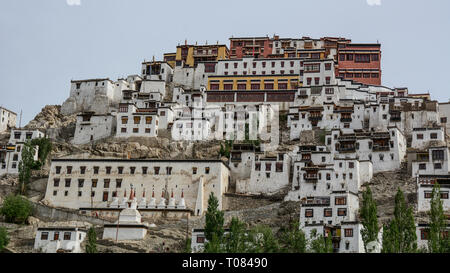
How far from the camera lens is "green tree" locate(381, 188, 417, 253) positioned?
36.8 m

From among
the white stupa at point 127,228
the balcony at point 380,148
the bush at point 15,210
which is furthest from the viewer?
the balcony at point 380,148

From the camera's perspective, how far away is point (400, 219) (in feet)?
133

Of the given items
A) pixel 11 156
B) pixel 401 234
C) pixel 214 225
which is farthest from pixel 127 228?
pixel 11 156

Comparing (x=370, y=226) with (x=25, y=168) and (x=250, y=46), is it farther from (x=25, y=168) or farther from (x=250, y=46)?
(x=250, y=46)

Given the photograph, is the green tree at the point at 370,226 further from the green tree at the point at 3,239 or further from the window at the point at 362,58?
the window at the point at 362,58

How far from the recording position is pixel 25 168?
197 ft

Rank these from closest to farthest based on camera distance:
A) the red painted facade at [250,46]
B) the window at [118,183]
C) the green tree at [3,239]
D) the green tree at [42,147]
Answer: the green tree at [3,239] → the window at [118,183] → the green tree at [42,147] → the red painted facade at [250,46]

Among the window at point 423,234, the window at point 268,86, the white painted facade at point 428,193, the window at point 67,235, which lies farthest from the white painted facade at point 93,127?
the window at point 423,234

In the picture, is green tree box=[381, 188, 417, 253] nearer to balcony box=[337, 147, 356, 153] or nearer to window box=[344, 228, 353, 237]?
window box=[344, 228, 353, 237]

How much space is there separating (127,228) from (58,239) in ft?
17.2

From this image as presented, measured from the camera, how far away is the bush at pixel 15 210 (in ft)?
174

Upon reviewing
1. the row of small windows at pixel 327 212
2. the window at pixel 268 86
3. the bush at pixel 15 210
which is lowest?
the bush at pixel 15 210

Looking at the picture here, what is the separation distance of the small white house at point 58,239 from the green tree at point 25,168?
42.6 feet

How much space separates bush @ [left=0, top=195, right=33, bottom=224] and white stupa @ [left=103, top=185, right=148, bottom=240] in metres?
8.60
